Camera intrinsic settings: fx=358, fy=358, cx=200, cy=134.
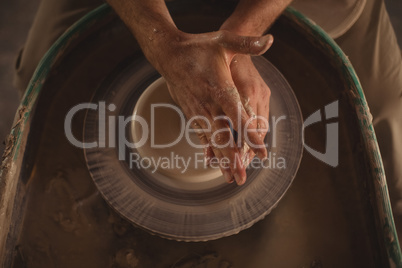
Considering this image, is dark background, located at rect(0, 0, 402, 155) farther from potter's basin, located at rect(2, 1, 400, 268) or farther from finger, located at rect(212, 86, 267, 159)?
finger, located at rect(212, 86, 267, 159)

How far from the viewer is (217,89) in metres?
0.92

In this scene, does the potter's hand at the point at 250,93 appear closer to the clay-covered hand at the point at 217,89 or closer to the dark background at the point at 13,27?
the clay-covered hand at the point at 217,89

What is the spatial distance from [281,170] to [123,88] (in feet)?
1.87

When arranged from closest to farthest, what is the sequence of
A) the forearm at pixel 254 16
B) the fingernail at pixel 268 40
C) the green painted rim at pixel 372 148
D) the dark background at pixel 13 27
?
the fingernail at pixel 268 40
the green painted rim at pixel 372 148
the forearm at pixel 254 16
the dark background at pixel 13 27

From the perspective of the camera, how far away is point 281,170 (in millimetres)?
1067

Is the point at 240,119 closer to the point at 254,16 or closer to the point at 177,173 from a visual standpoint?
the point at 177,173

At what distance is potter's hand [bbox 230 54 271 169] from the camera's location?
97cm

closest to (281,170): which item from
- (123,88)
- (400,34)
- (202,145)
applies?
(202,145)

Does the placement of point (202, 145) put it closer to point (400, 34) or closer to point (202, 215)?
point (202, 215)

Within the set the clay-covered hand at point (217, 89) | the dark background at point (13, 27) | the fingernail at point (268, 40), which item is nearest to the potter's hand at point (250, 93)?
the clay-covered hand at point (217, 89)

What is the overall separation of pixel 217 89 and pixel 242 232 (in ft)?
1.41

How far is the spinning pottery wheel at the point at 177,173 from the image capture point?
1017mm

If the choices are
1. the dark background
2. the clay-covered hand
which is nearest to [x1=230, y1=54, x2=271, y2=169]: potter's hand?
the clay-covered hand

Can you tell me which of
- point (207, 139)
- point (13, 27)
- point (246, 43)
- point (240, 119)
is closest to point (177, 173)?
point (207, 139)
